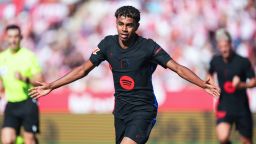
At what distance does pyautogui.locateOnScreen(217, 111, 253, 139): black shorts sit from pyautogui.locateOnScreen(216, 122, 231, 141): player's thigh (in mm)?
75

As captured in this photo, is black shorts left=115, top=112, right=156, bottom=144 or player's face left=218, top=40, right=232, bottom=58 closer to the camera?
black shorts left=115, top=112, right=156, bottom=144

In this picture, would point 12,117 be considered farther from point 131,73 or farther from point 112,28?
point 112,28

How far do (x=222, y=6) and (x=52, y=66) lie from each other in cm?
439

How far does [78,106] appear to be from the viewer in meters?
18.0

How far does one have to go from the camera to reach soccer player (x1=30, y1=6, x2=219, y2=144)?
28.9 ft

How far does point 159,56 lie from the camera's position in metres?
8.86

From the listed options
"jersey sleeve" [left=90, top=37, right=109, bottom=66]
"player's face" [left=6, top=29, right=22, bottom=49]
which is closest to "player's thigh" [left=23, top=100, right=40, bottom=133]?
"player's face" [left=6, top=29, right=22, bottom=49]

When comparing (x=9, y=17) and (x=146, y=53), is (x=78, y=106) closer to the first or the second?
(x=9, y=17)

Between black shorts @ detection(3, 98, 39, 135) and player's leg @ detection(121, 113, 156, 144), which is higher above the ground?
black shorts @ detection(3, 98, 39, 135)

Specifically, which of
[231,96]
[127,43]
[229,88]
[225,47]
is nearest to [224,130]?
[231,96]

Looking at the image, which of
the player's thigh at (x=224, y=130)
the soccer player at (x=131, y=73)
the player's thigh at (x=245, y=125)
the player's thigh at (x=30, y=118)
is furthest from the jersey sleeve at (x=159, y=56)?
the player's thigh at (x=245, y=125)

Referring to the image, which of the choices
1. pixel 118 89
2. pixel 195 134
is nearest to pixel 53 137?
pixel 195 134

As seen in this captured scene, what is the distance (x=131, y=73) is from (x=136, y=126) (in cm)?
65

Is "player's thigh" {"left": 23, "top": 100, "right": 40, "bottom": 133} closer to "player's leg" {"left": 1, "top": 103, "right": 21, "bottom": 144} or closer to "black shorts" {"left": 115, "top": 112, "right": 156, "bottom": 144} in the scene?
"player's leg" {"left": 1, "top": 103, "right": 21, "bottom": 144}
